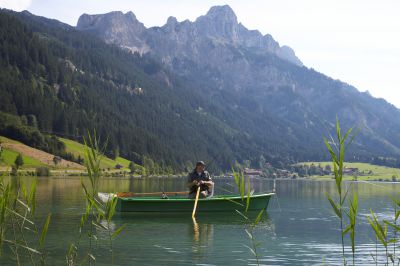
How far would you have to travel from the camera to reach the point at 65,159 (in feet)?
567

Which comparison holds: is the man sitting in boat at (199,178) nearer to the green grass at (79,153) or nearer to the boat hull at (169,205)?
the boat hull at (169,205)

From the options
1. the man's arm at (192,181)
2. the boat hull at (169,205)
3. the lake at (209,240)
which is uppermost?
the man's arm at (192,181)

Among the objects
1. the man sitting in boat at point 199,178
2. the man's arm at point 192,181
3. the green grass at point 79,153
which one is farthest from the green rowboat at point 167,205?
the green grass at point 79,153

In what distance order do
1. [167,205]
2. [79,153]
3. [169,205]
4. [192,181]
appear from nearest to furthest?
[192,181] < [169,205] < [167,205] < [79,153]

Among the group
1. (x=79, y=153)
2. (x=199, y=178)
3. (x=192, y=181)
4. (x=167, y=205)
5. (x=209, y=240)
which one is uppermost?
(x=79, y=153)

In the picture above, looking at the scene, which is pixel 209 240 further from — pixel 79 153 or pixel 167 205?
pixel 79 153

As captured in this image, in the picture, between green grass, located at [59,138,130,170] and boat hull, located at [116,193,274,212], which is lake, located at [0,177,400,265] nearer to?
boat hull, located at [116,193,274,212]

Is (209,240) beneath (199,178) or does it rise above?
beneath

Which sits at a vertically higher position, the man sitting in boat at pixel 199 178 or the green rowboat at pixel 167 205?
the man sitting in boat at pixel 199 178

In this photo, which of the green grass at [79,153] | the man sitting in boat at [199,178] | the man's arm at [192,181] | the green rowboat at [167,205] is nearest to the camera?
the man sitting in boat at [199,178]

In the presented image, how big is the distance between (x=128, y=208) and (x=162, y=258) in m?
20.0

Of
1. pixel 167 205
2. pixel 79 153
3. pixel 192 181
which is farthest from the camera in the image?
pixel 79 153

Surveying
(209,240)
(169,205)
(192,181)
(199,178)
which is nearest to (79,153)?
(169,205)

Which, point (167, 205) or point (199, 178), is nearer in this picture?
point (199, 178)
